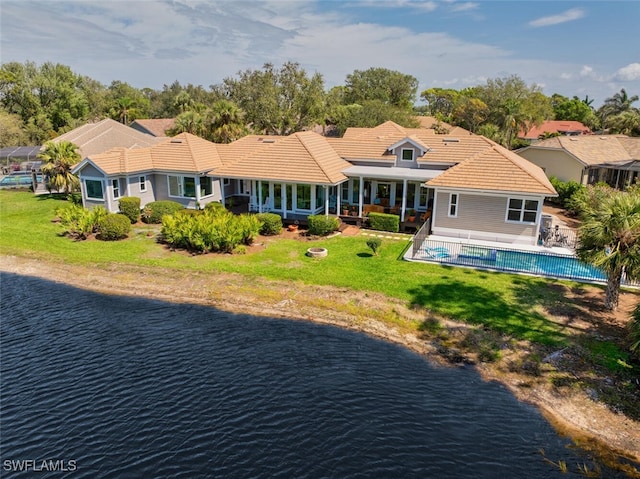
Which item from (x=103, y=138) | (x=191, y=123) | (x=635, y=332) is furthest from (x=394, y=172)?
(x=103, y=138)

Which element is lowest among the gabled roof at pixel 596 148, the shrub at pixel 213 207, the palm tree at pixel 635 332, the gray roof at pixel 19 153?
the palm tree at pixel 635 332

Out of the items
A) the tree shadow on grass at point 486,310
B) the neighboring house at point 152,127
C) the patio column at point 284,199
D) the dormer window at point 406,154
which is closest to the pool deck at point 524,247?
the tree shadow on grass at point 486,310

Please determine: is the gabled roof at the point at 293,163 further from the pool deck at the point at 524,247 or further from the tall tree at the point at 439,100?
the tall tree at the point at 439,100

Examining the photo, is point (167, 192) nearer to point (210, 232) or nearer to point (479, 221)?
point (210, 232)

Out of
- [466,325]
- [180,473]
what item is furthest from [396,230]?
[180,473]

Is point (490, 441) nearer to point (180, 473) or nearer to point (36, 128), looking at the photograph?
point (180, 473)

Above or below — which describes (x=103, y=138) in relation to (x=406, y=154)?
above

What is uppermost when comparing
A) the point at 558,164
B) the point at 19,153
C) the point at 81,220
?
the point at 19,153
